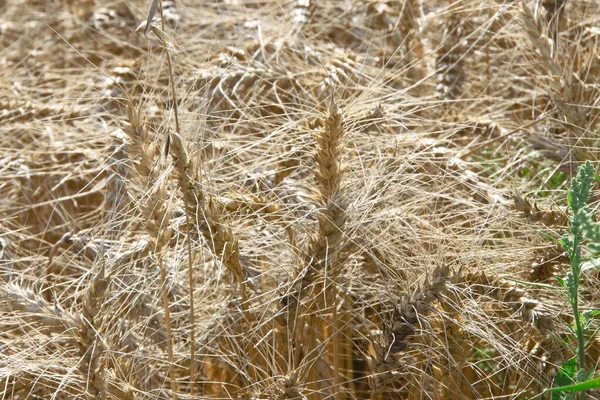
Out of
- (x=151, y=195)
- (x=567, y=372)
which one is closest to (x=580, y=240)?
(x=567, y=372)

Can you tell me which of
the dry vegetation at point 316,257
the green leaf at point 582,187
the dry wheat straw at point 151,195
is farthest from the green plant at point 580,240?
the dry wheat straw at point 151,195

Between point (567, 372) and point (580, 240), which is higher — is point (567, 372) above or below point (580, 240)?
below

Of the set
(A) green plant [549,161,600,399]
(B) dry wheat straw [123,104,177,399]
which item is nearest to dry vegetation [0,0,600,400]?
(B) dry wheat straw [123,104,177,399]

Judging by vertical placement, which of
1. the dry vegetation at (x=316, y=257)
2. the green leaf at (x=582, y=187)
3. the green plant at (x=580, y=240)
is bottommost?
the dry vegetation at (x=316, y=257)

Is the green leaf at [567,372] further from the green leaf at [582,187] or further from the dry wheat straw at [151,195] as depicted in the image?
the dry wheat straw at [151,195]

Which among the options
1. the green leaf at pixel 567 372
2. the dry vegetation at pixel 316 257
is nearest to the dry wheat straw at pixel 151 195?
the dry vegetation at pixel 316 257

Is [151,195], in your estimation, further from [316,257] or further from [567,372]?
[567,372]

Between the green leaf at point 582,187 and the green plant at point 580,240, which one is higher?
the green leaf at point 582,187

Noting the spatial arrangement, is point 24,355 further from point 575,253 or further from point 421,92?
point 421,92

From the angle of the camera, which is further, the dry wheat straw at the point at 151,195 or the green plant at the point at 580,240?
the dry wheat straw at the point at 151,195

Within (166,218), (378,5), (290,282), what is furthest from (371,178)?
(378,5)

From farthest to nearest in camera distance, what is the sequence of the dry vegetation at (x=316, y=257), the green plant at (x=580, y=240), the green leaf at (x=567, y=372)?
the dry vegetation at (x=316, y=257)
the green leaf at (x=567, y=372)
the green plant at (x=580, y=240)

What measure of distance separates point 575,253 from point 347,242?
0.36 meters

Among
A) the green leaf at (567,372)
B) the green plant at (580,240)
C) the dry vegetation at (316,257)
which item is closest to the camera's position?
the green plant at (580,240)
